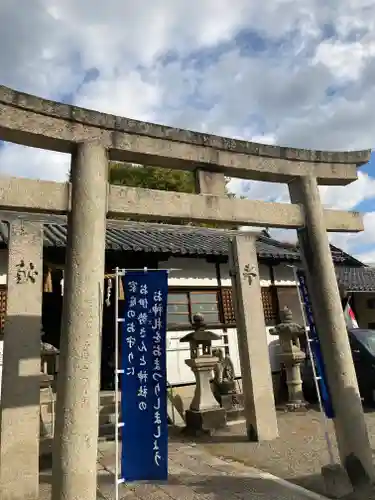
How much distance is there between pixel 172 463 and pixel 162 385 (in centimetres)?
262

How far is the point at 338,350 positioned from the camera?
527cm

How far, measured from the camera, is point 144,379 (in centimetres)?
476

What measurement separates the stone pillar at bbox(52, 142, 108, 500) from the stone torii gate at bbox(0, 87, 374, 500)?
1 cm

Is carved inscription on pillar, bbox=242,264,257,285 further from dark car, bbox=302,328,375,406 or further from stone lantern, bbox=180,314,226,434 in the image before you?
dark car, bbox=302,328,375,406

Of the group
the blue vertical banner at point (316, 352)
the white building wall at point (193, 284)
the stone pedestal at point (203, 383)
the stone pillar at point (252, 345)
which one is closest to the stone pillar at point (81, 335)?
the blue vertical banner at point (316, 352)

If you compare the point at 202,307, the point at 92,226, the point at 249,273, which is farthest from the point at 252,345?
the point at 92,226

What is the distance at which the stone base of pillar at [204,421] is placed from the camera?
8.65 meters

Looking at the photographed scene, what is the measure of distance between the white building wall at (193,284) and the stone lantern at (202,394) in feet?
5.23

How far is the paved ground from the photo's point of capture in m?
4.99

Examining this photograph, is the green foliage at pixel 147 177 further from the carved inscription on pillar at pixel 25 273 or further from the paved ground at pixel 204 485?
the paved ground at pixel 204 485

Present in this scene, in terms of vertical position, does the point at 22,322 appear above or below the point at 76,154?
below

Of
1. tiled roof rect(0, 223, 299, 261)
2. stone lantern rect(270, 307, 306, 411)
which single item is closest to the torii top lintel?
tiled roof rect(0, 223, 299, 261)

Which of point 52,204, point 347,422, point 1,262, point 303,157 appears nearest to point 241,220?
point 303,157

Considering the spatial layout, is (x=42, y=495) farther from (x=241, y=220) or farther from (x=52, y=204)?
(x=241, y=220)
